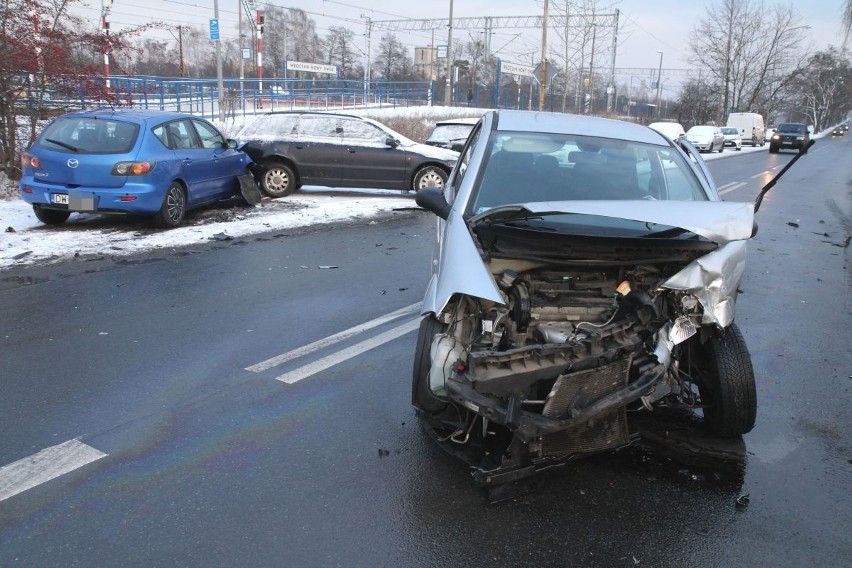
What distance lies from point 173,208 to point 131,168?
0.98m

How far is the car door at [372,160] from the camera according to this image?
13.2 meters

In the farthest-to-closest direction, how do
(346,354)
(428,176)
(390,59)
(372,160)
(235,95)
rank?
(390,59) < (235,95) < (428,176) < (372,160) < (346,354)

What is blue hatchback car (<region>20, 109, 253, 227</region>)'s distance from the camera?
891 centimetres

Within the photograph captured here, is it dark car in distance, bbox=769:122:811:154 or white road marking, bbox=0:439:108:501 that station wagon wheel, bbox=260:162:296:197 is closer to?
white road marking, bbox=0:439:108:501

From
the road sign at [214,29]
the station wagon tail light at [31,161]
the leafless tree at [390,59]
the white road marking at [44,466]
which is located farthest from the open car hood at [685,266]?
the leafless tree at [390,59]

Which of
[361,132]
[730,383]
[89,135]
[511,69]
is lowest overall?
[730,383]

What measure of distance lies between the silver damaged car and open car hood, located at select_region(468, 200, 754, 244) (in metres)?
0.01

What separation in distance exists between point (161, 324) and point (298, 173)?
7.88m

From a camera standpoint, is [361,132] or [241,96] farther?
[241,96]

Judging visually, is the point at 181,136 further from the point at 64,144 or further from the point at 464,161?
the point at 464,161

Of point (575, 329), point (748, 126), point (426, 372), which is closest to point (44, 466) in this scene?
point (426, 372)

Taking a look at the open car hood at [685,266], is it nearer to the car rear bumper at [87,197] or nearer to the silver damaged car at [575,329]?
the silver damaged car at [575,329]

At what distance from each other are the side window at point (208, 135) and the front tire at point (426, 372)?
8.42 m

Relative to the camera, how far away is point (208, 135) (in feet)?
36.7
